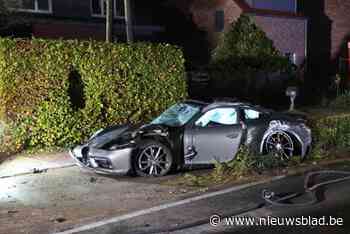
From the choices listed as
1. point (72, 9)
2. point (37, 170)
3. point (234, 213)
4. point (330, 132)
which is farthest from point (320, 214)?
point (72, 9)

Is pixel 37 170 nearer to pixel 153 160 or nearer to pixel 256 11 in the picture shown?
pixel 153 160

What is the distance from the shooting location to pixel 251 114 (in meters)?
10.8

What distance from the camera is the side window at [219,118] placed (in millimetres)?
10453

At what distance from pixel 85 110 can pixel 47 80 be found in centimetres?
113

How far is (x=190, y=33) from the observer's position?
A: 3300 centimetres

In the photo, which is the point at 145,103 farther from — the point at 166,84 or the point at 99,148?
the point at 99,148

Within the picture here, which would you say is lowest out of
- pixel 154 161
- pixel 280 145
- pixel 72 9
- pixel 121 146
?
pixel 154 161

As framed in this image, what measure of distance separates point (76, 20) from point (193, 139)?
20.2 metres

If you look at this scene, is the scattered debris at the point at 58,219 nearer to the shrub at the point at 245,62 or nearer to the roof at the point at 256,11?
the shrub at the point at 245,62

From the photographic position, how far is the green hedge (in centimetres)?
1252

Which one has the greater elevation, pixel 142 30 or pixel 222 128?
pixel 142 30

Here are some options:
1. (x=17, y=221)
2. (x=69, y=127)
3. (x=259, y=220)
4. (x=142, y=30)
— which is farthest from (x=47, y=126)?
(x=142, y=30)

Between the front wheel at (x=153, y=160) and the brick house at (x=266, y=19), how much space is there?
70.0 ft

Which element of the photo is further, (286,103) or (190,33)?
(190,33)
